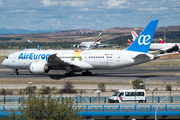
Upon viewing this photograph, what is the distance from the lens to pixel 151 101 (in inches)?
1284

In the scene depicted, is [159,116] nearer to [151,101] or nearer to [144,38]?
[151,101]

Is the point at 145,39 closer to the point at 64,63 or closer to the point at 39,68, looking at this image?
the point at 64,63

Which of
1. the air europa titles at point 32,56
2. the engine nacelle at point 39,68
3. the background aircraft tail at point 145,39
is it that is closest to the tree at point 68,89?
the engine nacelle at point 39,68

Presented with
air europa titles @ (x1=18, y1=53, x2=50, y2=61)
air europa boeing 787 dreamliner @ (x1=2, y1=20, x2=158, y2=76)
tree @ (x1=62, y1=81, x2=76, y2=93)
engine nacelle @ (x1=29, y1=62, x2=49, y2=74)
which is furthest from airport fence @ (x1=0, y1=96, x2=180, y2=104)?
air europa titles @ (x1=18, y1=53, x2=50, y2=61)

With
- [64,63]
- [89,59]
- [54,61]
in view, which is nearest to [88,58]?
[89,59]

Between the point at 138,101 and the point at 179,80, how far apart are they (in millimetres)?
16582

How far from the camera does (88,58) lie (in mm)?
50438

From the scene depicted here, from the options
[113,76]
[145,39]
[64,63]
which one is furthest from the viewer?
[113,76]

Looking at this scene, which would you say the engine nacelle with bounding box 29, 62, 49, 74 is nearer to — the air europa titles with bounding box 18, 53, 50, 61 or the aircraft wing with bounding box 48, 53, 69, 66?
the aircraft wing with bounding box 48, 53, 69, 66

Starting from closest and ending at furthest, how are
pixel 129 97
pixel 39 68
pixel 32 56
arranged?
pixel 129 97, pixel 39 68, pixel 32 56

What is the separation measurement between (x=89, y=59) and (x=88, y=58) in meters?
0.26

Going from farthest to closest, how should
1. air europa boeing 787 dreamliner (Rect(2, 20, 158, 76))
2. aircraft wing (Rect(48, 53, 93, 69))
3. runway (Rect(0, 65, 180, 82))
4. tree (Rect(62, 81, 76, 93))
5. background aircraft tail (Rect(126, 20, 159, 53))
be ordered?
aircraft wing (Rect(48, 53, 93, 69)) < runway (Rect(0, 65, 180, 82)) < air europa boeing 787 dreamliner (Rect(2, 20, 158, 76)) < background aircraft tail (Rect(126, 20, 159, 53)) < tree (Rect(62, 81, 76, 93))

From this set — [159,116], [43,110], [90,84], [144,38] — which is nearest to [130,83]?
[90,84]

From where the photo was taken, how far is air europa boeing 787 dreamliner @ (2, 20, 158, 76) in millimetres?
48031
